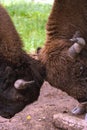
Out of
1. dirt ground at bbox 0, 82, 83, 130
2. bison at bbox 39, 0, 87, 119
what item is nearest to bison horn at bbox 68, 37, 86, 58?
bison at bbox 39, 0, 87, 119

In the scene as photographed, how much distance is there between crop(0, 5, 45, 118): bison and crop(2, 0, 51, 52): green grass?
234 centimetres

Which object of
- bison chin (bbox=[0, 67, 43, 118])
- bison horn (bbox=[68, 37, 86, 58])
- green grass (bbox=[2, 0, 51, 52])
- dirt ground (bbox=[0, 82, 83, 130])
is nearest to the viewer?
bison chin (bbox=[0, 67, 43, 118])

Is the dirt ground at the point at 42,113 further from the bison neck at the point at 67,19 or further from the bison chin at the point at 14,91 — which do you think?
the bison neck at the point at 67,19

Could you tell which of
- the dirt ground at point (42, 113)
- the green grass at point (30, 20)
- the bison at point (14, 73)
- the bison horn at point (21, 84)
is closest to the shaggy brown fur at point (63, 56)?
the bison at point (14, 73)

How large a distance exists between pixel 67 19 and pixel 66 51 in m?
0.36

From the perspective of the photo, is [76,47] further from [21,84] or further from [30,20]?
[30,20]

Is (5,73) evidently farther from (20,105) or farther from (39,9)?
(39,9)

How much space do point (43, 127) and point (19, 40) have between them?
1117 millimetres

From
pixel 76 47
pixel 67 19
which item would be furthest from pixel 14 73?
pixel 67 19

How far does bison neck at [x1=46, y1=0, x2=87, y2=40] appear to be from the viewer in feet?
18.5

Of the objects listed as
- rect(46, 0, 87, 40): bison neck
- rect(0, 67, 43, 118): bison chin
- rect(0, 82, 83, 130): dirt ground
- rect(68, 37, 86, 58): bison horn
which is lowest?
rect(0, 82, 83, 130): dirt ground

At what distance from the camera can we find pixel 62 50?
5.61 m

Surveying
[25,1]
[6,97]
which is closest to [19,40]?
[6,97]

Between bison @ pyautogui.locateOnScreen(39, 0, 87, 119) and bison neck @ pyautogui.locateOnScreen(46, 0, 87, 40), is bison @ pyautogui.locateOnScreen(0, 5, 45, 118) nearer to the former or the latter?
bison @ pyautogui.locateOnScreen(39, 0, 87, 119)
